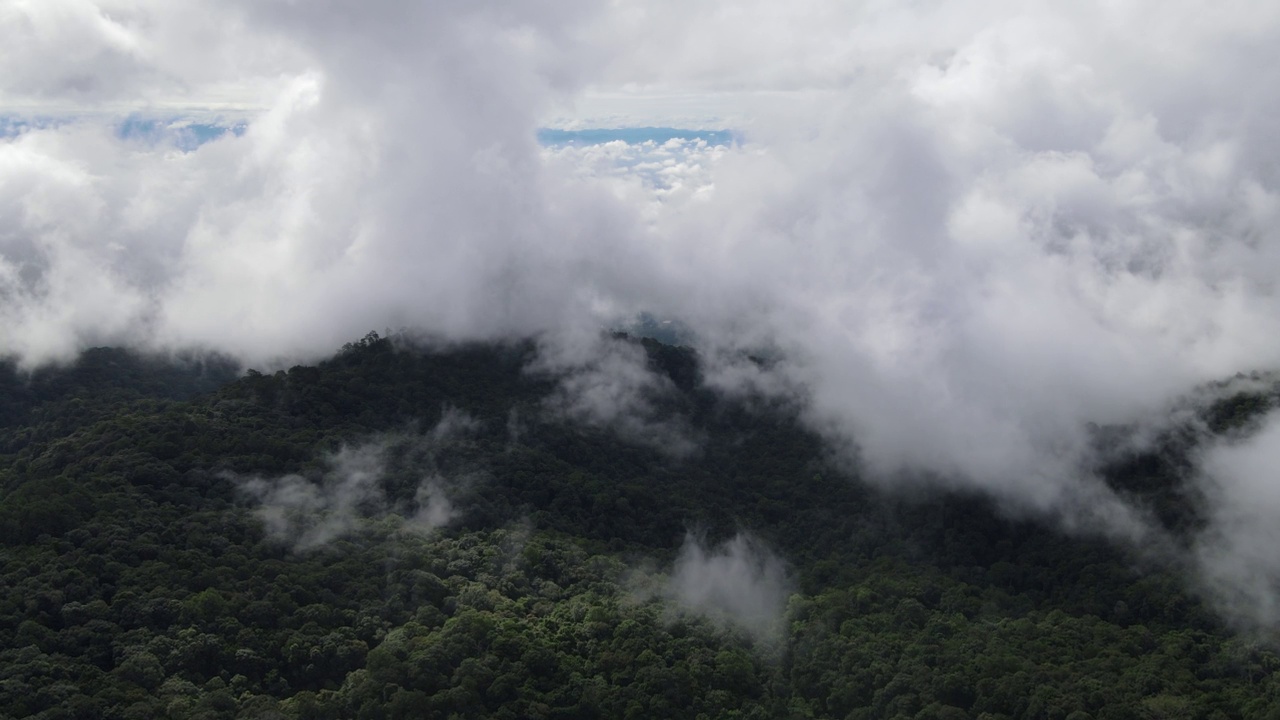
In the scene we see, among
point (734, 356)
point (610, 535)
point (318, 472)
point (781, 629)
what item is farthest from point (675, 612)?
point (734, 356)

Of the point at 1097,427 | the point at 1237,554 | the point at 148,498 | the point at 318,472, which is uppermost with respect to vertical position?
the point at 1097,427

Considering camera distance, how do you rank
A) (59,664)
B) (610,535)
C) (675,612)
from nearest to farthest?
(59,664) → (675,612) → (610,535)

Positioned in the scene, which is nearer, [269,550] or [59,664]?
[59,664]

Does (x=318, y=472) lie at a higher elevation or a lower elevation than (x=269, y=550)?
higher

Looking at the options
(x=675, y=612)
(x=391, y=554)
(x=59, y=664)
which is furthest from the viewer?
(x=391, y=554)

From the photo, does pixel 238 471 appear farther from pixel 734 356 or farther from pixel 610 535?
pixel 734 356

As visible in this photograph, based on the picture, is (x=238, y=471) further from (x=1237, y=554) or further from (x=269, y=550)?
(x=1237, y=554)

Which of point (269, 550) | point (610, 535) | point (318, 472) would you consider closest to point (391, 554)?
point (269, 550)
